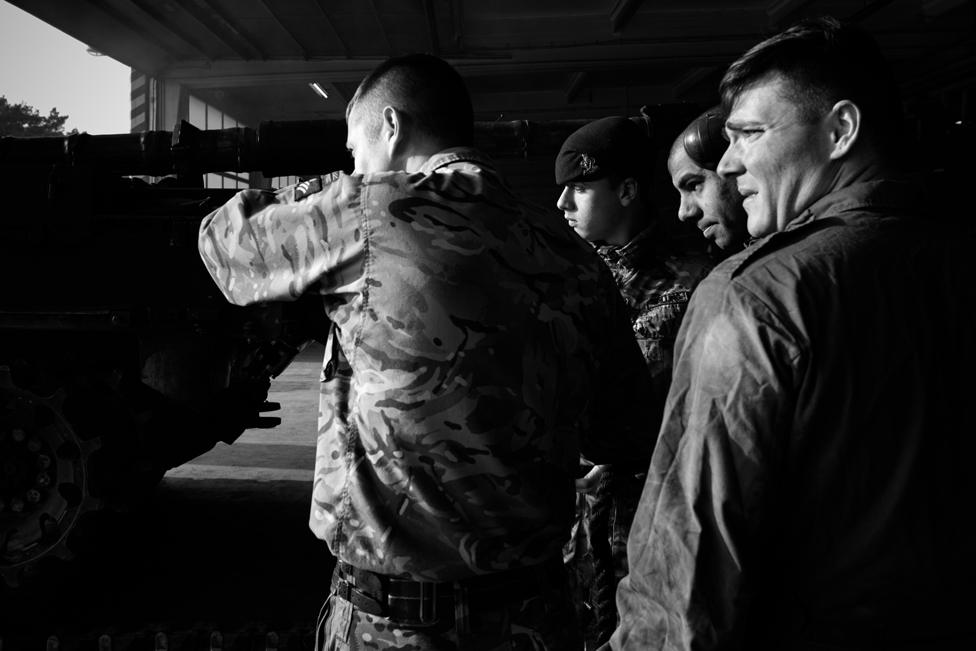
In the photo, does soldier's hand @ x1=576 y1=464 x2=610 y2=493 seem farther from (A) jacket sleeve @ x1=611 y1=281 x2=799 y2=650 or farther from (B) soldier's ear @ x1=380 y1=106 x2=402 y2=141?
(A) jacket sleeve @ x1=611 y1=281 x2=799 y2=650

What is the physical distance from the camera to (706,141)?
2551 mm

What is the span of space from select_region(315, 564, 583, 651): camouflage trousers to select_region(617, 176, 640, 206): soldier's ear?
141 centimetres

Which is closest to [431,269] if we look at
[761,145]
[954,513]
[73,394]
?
[761,145]

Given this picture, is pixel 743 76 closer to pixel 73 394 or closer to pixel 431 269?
pixel 431 269

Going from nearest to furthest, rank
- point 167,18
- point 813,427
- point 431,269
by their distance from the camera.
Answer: point 813,427, point 431,269, point 167,18

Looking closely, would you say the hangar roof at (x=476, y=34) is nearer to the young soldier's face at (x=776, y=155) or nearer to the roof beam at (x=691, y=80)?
the roof beam at (x=691, y=80)

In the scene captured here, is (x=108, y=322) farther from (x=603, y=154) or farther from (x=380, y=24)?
(x=380, y=24)

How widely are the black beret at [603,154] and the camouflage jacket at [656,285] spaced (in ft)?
0.73

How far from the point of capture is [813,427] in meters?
0.98

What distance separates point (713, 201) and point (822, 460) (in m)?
1.71

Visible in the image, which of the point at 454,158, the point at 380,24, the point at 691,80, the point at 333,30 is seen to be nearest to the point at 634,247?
the point at 454,158

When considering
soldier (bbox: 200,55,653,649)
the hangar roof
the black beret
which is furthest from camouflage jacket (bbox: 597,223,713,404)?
the hangar roof

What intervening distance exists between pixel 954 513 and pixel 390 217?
1.02 meters

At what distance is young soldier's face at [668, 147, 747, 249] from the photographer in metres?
2.54
